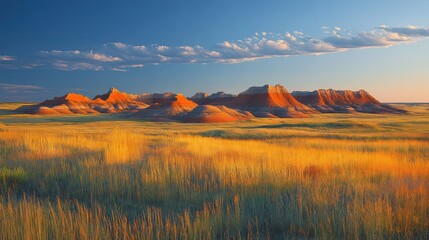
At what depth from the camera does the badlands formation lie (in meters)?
90.9

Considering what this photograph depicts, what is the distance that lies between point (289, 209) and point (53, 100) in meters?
146

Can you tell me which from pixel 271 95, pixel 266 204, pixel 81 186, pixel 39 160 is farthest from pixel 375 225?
pixel 271 95

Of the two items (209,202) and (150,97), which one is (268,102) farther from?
(209,202)

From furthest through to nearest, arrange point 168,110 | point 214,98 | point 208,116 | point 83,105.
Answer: point 214,98 < point 83,105 < point 168,110 < point 208,116

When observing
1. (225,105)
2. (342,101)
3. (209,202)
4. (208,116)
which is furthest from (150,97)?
(209,202)

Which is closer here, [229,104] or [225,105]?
[229,104]

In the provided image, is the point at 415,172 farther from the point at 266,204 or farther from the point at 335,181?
the point at 266,204

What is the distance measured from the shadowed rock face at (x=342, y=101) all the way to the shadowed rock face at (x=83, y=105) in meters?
72.2

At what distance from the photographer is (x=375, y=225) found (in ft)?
14.5

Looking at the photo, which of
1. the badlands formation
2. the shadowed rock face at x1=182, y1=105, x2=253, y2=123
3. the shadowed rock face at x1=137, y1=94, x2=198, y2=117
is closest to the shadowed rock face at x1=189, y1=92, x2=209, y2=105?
the badlands formation

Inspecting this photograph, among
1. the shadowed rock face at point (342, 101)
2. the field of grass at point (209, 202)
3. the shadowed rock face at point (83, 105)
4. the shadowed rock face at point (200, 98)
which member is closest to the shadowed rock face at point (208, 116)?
the shadowed rock face at point (83, 105)

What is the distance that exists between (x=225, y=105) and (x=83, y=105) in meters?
54.6

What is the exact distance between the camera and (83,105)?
5271 inches

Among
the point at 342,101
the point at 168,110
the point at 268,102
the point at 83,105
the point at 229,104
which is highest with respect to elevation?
the point at 83,105
